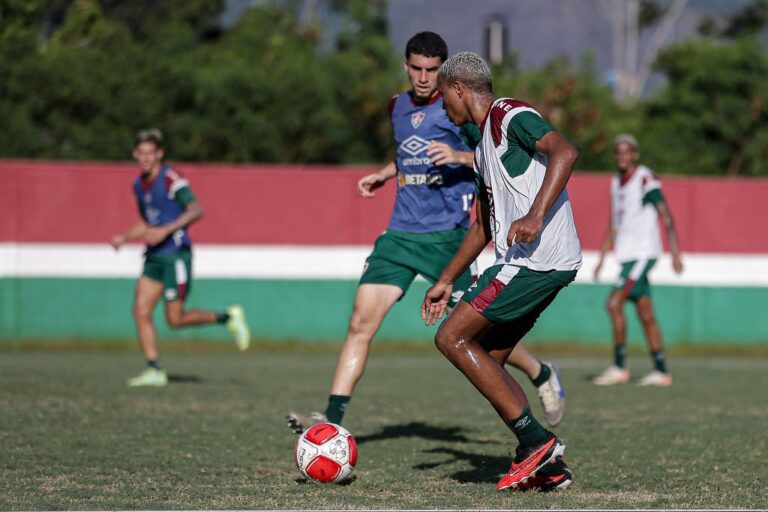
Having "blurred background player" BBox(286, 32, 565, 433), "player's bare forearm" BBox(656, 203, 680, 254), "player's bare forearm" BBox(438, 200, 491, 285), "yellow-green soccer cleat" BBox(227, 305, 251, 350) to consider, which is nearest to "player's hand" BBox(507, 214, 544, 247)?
"player's bare forearm" BBox(438, 200, 491, 285)

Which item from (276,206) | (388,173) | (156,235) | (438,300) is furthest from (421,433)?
(276,206)

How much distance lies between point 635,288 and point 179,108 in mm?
10143

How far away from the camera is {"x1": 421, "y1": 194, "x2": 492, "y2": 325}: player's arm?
6383 mm

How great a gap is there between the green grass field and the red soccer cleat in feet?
0.28

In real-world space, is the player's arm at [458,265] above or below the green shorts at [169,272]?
above

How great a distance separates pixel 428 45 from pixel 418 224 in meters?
1.13

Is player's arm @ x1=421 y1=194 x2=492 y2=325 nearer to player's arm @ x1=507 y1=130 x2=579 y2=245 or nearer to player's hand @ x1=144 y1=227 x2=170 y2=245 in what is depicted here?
player's arm @ x1=507 y1=130 x2=579 y2=245

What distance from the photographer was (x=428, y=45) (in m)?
7.47

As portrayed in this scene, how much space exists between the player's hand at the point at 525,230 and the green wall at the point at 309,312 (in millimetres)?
11223

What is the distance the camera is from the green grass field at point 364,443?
614 centimetres

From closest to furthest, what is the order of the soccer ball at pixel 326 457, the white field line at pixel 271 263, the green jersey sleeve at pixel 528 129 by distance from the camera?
the green jersey sleeve at pixel 528 129 → the soccer ball at pixel 326 457 → the white field line at pixel 271 263

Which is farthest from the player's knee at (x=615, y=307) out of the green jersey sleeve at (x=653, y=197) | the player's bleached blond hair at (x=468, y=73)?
the player's bleached blond hair at (x=468, y=73)

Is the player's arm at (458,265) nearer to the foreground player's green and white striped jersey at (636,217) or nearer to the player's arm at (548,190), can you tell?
the player's arm at (548,190)

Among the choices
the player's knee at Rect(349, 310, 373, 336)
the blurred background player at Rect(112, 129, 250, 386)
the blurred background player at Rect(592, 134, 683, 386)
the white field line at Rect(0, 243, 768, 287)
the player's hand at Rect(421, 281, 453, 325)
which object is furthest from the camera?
the white field line at Rect(0, 243, 768, 287)
